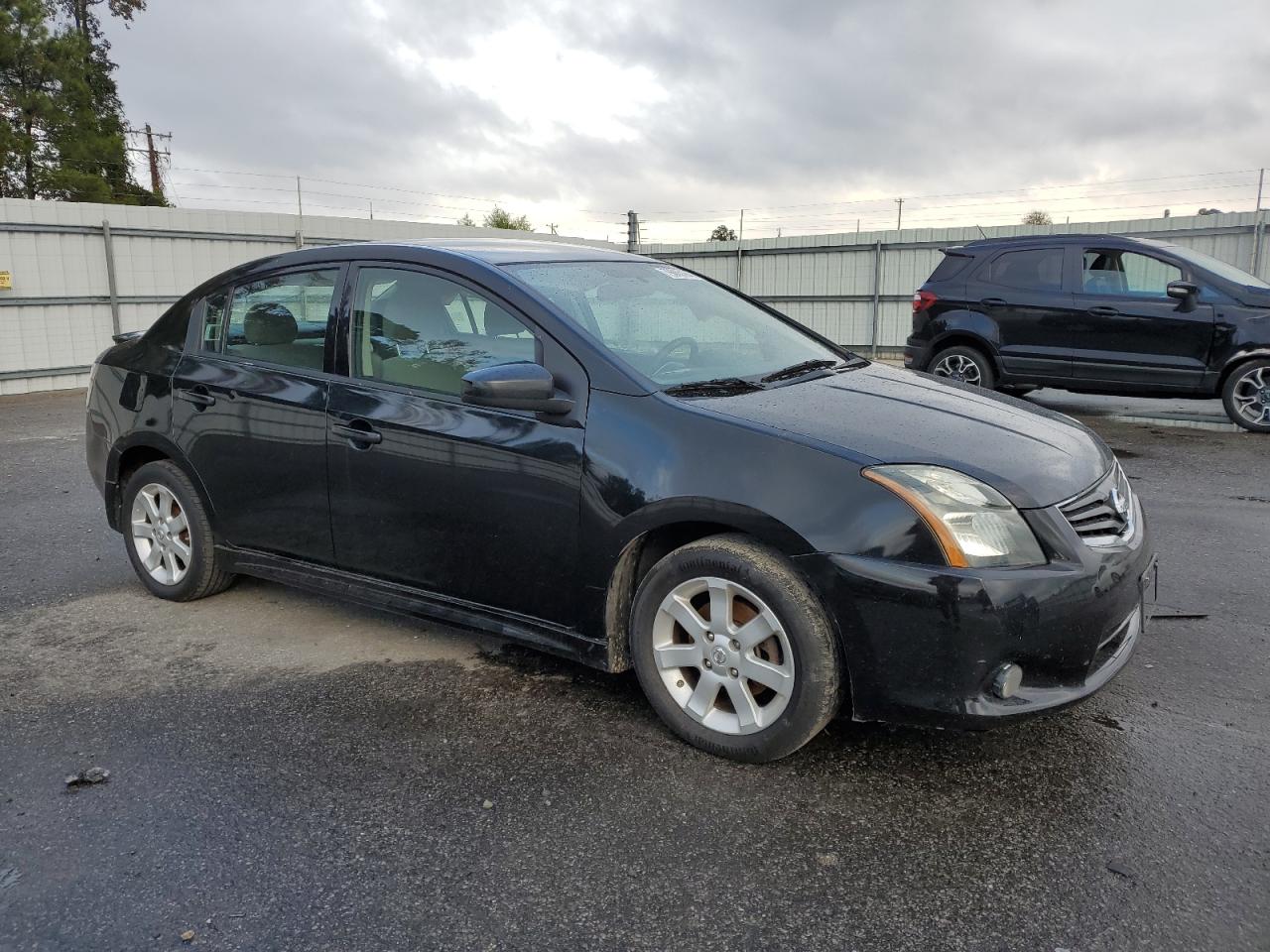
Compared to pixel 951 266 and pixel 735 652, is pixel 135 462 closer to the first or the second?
pixel 735 652

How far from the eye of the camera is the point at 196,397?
4.38m

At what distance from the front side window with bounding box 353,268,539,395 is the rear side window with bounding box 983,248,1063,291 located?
7.89m

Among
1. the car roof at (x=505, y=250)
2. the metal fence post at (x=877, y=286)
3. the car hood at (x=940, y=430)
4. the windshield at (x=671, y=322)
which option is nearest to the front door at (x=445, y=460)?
the car roof at (x=505, y=250)

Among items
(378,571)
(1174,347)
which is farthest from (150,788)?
(1174,347)

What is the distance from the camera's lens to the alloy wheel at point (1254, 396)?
913 centimetres

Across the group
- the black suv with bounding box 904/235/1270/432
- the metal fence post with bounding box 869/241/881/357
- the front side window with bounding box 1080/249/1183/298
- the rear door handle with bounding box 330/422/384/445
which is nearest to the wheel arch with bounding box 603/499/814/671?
the rear door handle with bounding box 330/422/384/445

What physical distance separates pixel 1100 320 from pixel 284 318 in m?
8.09

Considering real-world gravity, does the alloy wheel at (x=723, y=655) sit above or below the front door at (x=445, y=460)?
below

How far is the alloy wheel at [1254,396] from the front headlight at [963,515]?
309 inches

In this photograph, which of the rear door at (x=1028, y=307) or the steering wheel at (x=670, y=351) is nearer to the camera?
the steering wheel at (x=670, y=351)

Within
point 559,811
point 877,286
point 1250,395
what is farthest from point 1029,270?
point 559,811

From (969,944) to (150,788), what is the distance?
7.55 ft

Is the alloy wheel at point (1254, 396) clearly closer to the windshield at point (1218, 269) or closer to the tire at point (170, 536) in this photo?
the windshield at point (1218, 269)

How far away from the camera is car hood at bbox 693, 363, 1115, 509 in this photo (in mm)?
2900
